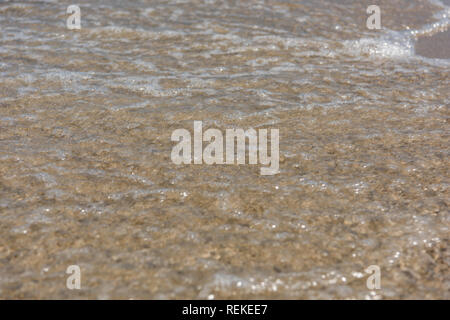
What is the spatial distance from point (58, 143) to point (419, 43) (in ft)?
11.6

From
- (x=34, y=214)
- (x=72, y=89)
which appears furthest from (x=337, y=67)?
(x=34, y=214)

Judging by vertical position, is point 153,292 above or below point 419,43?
below

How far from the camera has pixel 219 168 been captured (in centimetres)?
243

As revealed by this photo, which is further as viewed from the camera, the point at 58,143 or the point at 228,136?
the point at 228,136

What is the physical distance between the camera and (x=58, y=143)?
259 centimetres

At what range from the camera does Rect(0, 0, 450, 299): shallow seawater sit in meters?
1.76

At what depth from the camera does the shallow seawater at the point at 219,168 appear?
176cm

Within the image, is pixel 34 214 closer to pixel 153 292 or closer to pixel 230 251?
pixel 153 292
